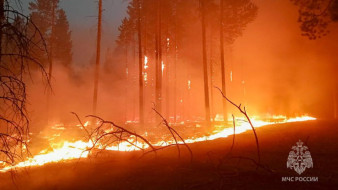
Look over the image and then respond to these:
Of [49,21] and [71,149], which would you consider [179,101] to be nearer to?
[49,21]

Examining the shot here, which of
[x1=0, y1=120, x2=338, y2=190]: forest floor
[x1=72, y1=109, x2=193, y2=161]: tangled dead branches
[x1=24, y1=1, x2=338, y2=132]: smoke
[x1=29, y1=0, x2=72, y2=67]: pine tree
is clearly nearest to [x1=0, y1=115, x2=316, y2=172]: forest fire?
[x1=72, y1=109, x2=193, y2=161]: tangled dead branches

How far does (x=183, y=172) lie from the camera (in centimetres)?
573

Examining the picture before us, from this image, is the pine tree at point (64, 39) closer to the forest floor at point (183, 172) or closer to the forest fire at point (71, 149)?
the forest fire at point (71, 149)

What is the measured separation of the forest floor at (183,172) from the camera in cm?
499

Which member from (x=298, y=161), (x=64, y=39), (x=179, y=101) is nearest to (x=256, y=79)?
(x=179, y=101)

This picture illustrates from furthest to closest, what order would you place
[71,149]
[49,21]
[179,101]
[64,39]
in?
[179,101]
[64,39]
[49,21]
[71,149]

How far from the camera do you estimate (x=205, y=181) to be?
504cm

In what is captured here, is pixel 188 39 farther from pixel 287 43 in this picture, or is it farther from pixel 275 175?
pixel 275 175

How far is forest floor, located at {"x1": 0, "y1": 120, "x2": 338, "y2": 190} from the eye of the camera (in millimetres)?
4988

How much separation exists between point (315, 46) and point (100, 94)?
33.1 meters

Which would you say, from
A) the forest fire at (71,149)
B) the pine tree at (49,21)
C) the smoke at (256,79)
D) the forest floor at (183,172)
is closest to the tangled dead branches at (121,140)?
the forest fire at (71,149)

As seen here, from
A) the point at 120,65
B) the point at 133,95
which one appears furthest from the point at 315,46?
the point at 120,65

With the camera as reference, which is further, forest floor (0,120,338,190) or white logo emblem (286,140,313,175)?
white logo emblem (286,140,313,175)

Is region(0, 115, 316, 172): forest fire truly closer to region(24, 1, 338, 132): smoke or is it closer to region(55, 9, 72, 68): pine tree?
region(24, 1, 338, 132): smoke
